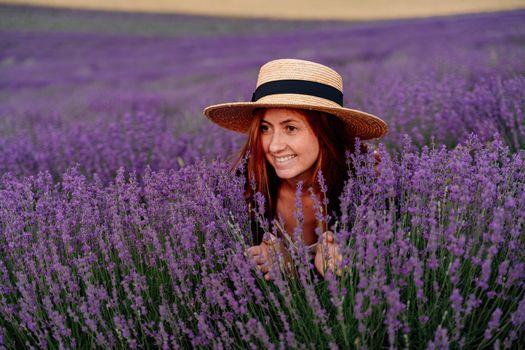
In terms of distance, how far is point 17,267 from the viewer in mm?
2092

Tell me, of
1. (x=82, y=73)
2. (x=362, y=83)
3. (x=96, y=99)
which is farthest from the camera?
(x=82, y=73)

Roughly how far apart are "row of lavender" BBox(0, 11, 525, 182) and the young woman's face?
0.60m

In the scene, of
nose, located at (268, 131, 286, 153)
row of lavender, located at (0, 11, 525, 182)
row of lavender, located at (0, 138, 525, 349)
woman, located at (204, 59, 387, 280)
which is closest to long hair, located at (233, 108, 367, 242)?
woman, located at (204, 59, 387, 280)

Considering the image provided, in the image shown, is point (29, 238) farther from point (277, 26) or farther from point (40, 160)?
point (277, 26)

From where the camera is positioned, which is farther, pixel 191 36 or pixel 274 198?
pixel 191 36

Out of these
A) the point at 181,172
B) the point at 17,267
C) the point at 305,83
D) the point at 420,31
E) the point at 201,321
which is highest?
the point at 420,31

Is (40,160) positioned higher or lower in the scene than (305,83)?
lower

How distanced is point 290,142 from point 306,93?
240mm

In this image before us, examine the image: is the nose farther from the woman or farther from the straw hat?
the straw hat

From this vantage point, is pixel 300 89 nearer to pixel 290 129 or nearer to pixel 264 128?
pixel 290 129

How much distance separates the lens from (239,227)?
6.96 feet

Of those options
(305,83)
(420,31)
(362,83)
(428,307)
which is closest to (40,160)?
(305,83)

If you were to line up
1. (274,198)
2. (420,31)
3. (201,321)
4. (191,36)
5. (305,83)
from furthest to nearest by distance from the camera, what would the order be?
(191,36), (420,31), (274,198), (305,83), (201,321)

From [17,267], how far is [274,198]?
1.30 metres
